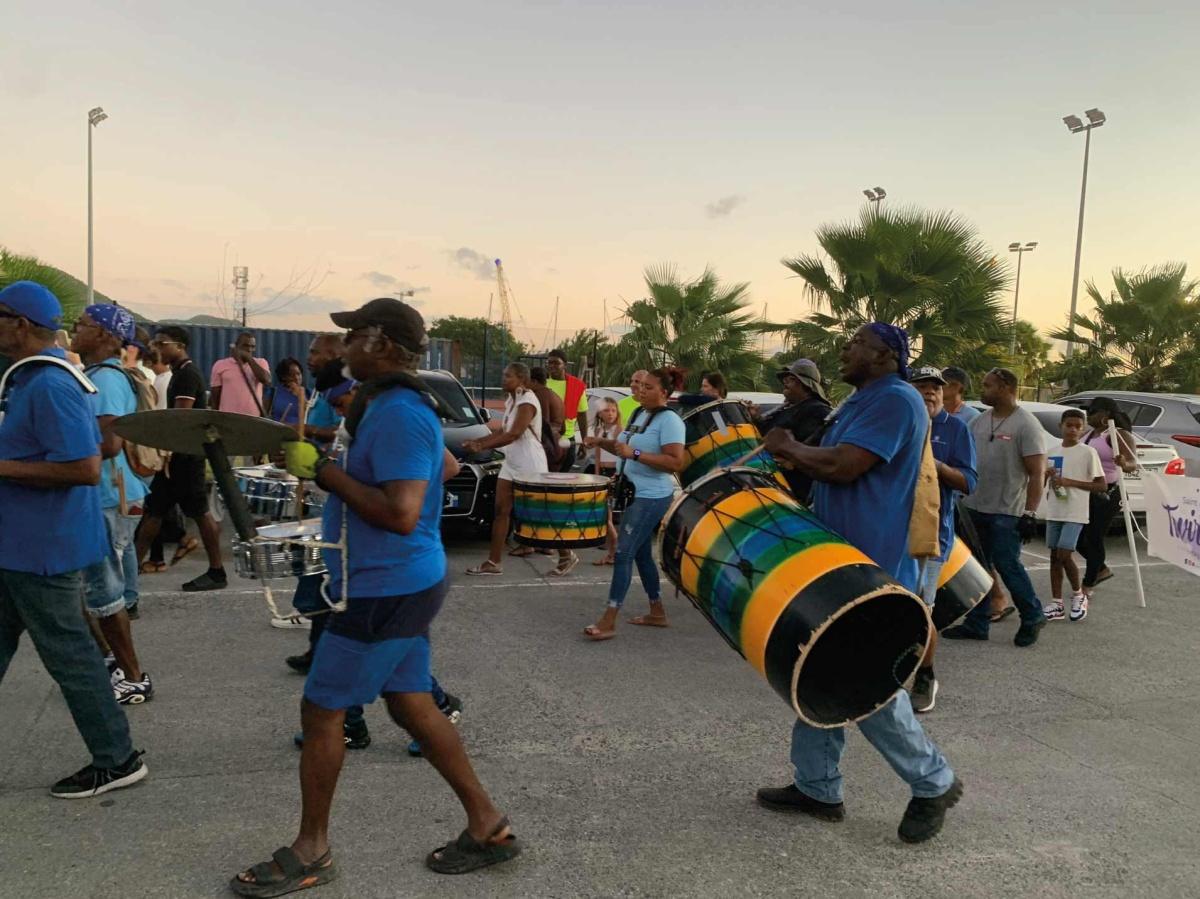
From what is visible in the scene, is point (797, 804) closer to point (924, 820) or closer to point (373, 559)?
point (924, 820)

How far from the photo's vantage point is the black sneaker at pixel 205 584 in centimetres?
659

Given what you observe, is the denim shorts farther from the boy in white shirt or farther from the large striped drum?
the boy in white shirt

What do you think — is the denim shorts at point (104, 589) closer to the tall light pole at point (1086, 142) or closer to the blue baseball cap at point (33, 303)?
the blue baseball cap at point (33, 303)

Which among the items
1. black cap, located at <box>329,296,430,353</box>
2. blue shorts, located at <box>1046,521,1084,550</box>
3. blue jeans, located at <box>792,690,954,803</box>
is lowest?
blue jeans, located at <box>792,690,954,803</box>

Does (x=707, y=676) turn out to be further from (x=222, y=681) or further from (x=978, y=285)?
(x=978, y=285)

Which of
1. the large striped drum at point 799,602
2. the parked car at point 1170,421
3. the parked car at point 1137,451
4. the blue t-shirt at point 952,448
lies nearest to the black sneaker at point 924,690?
the blue t-shirt at point 952,448

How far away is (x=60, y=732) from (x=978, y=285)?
14334 mm

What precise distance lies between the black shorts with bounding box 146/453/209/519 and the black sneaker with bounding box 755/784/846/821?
4.84 metres

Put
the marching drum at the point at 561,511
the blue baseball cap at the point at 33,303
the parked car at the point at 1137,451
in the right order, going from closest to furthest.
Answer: the blue baseball cap at the point at 33,303, the marching drum at the point at 561,511, the parked car at the point at 1137,451

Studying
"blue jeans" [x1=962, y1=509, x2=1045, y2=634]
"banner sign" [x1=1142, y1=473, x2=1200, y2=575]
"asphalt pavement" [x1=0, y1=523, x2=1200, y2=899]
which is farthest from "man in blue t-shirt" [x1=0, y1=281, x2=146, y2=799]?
"banner sign" [x1=1142, y1=473, x2=1200, y2=575]

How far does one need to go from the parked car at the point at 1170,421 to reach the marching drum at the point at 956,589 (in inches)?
295

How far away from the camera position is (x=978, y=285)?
1502cm

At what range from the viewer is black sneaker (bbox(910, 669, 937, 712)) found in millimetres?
4879

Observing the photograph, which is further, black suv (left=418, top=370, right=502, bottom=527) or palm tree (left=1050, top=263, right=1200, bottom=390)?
palm tree (left=1050, top=263, right=1200, bottom=390)
